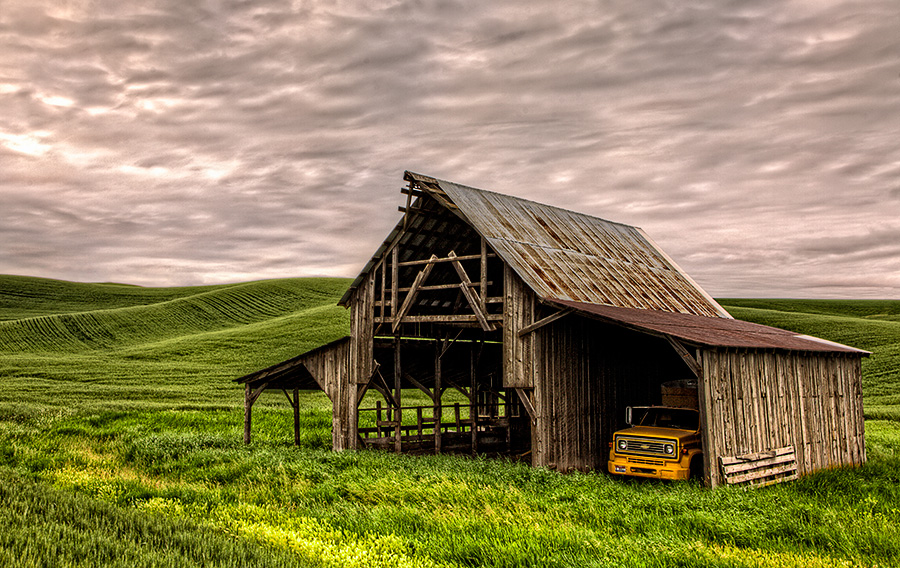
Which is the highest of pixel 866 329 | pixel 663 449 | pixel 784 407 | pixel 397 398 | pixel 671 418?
pixel 866 329

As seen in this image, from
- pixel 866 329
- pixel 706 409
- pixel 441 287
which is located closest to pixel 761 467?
pixel 706 409

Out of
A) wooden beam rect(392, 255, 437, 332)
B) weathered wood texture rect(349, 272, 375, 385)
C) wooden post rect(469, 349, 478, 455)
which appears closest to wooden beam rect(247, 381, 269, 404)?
weathered wood texture rect(349, 272, 375, 385)

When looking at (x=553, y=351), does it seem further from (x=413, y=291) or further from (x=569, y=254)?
(x=569, y=254)

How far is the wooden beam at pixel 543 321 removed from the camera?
18.0 metres

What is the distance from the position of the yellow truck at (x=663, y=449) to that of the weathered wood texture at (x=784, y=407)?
60 centimetres

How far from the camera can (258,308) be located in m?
83.2

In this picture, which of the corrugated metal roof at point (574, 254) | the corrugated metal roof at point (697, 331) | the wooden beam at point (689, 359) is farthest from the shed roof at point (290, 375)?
the wooden beam at point (689, 359)

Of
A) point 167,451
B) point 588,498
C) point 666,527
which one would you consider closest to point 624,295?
point 588,498

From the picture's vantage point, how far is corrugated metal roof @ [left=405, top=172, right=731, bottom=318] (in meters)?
20.3

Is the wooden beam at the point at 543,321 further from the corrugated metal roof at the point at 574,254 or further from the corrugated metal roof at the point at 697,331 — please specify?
the corrugated metal roof at the point at 574,254

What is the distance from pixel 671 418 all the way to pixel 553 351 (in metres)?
3.38

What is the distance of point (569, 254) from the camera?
76.9 ft

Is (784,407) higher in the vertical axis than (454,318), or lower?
lower

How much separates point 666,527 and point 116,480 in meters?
12.1
